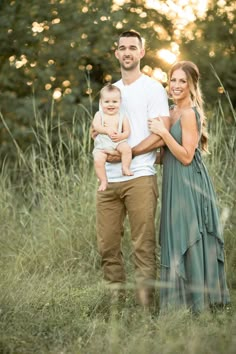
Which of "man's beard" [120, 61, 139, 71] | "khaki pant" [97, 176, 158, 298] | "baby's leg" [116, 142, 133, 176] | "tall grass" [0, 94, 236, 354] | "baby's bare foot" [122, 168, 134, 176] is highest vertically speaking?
"man's beard" [120, 61, 139, 71]

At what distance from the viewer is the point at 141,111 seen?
4.93 m

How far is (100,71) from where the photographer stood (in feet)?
28.9

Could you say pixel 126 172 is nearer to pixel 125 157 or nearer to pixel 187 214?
pixel 125 157

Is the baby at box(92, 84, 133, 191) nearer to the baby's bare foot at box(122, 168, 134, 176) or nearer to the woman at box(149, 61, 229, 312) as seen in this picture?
the baby's bare foot at box(122, 168, 134, 176)

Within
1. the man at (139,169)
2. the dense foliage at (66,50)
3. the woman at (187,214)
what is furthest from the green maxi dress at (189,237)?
the dense foliage at (66,50)

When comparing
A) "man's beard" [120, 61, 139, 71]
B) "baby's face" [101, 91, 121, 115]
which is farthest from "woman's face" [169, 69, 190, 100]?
"baby's face" [101, 91, 121, 115]

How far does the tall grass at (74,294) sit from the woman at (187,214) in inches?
8.3

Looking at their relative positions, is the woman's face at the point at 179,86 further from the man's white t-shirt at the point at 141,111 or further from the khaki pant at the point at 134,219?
the khaki pant at the point at 134,219

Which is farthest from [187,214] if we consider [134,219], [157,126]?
[157,126]

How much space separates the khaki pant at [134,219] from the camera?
16.1 ft

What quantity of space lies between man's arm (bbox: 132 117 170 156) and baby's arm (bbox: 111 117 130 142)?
100mm

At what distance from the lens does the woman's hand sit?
478 cm

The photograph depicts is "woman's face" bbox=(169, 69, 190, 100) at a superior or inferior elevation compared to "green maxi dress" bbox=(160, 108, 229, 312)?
superior

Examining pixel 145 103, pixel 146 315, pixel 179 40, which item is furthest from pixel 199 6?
pixel 146 315
